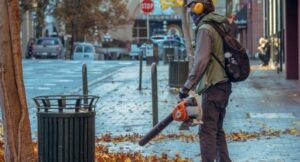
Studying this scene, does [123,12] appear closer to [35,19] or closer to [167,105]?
[35,19]

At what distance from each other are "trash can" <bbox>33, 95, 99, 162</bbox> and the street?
2.41 meters

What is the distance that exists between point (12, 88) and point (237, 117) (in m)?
7.21

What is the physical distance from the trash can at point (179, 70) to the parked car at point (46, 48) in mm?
31976

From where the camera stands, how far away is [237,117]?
14062 mm

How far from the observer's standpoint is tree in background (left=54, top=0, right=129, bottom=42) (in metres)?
58.7

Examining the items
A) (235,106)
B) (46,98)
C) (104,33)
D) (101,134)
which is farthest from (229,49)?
(104,33)

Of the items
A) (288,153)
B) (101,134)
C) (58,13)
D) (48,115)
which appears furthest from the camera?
(58,13)

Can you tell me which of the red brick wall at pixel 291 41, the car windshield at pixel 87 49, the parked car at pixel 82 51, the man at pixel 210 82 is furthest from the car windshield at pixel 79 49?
the man at pixel 210 82

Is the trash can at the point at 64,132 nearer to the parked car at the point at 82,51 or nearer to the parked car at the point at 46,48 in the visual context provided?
the parked car at the point at 46,48

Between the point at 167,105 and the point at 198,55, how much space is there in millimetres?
9105

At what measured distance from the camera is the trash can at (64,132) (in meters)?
7.12

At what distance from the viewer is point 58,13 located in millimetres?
58250

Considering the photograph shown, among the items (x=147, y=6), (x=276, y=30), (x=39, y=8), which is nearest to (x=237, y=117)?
(x=147, y=6)

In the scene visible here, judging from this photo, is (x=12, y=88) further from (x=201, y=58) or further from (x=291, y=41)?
(x=291, y=41)
